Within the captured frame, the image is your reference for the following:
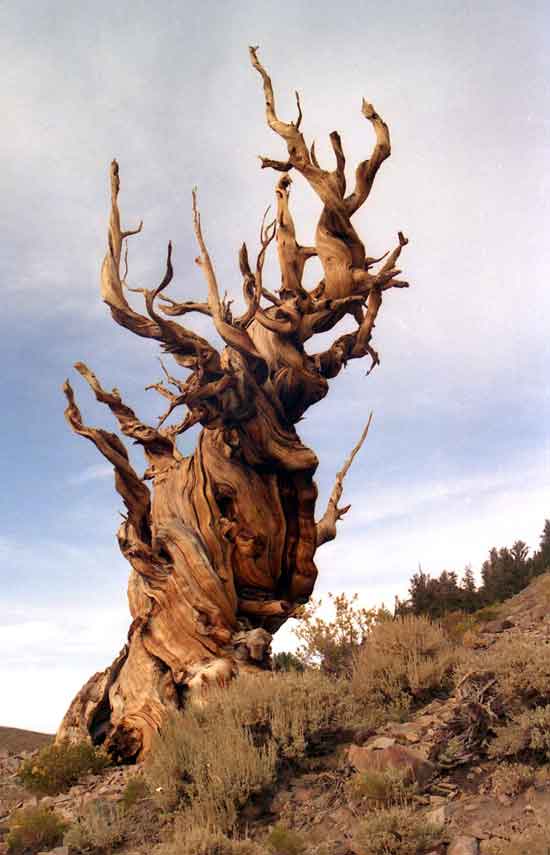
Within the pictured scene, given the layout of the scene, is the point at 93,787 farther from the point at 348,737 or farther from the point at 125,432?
the point at 125,432

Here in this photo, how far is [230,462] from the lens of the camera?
10305mm

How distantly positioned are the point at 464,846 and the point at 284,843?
1154mm

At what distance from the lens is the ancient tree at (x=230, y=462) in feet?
Answer: 30.5

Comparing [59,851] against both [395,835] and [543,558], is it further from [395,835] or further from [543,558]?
[543,558]

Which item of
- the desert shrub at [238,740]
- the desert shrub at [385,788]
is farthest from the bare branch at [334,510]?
the desert shrub at [385,788]

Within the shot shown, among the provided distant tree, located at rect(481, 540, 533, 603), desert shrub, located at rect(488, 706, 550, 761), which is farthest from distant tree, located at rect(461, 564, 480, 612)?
desert shrub, located at rect(488, 706, 550, 761)

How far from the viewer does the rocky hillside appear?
16.3 ft

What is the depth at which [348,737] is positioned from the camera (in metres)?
6.79

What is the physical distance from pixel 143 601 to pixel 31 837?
12.0 feet

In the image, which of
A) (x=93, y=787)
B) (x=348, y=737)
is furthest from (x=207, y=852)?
(x=93, y=787)

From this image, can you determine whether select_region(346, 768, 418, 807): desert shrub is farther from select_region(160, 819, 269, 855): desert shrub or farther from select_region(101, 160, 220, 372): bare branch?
select_region(101, 160, 220, 372): bare branch

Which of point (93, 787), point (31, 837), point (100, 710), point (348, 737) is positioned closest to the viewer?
point (31, 837)

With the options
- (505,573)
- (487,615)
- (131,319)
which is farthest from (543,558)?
(131,319)

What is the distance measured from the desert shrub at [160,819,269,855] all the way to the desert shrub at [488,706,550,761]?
6.40 feet
